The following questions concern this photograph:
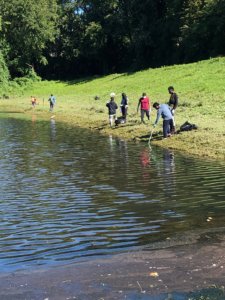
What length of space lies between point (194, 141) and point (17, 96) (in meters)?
52.4

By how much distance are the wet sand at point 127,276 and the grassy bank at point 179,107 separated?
10.3 meters

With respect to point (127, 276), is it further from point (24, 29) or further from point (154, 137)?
point (24, 29)

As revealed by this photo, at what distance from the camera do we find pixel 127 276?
22.3 feet

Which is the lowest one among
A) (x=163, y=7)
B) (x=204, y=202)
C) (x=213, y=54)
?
(x=204, y=202)

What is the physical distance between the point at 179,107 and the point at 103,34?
50.4 m

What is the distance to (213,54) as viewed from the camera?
2293 inches

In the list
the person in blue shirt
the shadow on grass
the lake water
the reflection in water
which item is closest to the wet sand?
the lake water

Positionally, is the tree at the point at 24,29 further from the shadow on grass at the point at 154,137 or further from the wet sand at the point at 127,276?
the wet sand at the point at 127,276

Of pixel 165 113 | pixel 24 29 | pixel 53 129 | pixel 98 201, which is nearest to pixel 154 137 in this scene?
pixel 165 113

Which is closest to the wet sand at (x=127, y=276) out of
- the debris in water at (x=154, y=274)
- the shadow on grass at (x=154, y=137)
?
the debris in water at (x=154, y=274)

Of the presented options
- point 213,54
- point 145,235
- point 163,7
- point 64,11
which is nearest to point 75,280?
point 145,235

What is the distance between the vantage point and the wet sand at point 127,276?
626cm

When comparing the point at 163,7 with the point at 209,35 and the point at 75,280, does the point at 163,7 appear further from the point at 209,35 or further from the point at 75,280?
the point at 75,280

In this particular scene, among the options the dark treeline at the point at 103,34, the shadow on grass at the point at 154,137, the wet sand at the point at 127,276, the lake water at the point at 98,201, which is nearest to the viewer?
the wet sand at the point at 127,276
